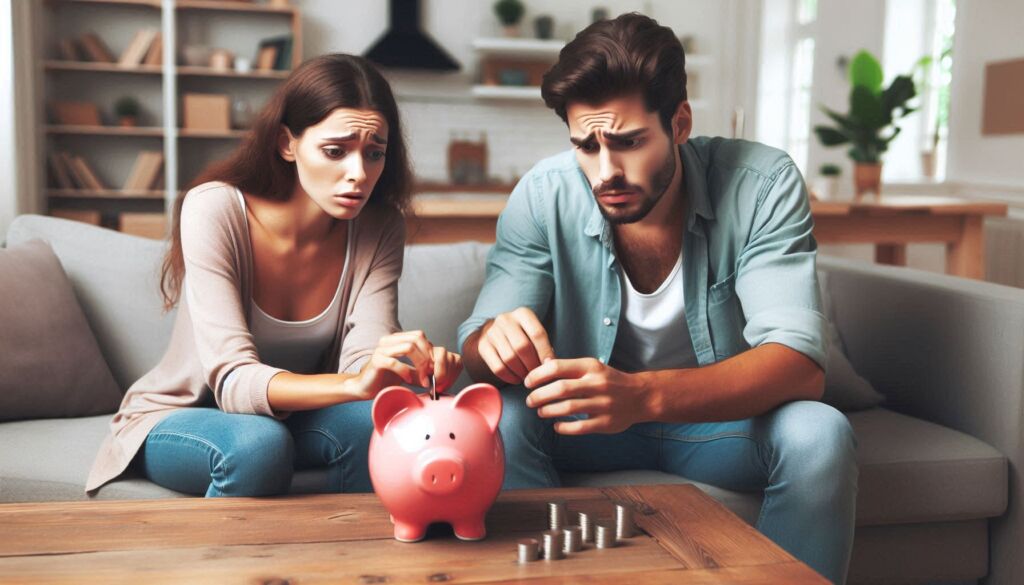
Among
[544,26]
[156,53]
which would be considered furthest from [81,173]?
[544,26]

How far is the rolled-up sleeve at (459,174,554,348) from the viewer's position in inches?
67.9

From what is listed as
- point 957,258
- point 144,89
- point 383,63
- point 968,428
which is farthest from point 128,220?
point 968,428

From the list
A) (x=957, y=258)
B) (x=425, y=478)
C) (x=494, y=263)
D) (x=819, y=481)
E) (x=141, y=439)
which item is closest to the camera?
(x=425, y=478)

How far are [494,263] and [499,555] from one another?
0.80m

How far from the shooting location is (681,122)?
1665mm

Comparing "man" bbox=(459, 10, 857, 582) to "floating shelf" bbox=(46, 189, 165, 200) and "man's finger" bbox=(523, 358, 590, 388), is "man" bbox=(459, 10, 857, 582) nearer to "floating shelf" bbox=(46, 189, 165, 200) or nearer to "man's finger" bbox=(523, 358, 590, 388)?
"man's finger" bbox=(523, 358, 590, 388)

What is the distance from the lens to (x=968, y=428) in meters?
1.97

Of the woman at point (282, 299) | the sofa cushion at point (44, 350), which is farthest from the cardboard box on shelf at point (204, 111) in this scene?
the woman at point (282, 299)

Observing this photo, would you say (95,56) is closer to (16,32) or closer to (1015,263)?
(16,32)

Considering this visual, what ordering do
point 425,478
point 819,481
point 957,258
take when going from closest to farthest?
point 425,478, point 819,481, point 957,258

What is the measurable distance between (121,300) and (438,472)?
4.20ft

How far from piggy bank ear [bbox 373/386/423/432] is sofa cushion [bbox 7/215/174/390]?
3.58ft

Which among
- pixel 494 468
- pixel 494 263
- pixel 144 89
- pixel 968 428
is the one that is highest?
pixel 144 89

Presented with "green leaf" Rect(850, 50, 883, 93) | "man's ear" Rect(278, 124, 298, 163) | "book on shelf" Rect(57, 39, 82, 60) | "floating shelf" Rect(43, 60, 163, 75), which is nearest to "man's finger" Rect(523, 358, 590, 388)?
"man's ear" Rect(278, 124, 298, 163)
